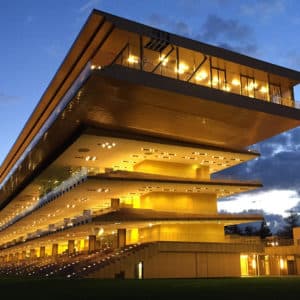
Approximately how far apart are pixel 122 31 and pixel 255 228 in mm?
130960

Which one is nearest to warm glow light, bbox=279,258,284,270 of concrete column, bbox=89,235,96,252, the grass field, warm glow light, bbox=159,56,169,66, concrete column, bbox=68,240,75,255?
concrete column, bbox=89,235,96,252

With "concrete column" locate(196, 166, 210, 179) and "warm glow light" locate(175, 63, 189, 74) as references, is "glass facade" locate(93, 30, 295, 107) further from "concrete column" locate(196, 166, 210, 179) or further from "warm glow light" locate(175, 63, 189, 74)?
"concrete column" locate(196, 166, 210, 179)

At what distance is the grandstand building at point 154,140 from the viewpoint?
33.1m

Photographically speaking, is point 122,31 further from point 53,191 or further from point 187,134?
point 53,191

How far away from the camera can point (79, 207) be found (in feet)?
174

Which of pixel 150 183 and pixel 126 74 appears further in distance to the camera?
pixel 150 183

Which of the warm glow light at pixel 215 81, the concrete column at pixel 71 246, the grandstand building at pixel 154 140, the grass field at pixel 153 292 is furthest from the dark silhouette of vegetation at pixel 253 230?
the grass field at pixel 153 292

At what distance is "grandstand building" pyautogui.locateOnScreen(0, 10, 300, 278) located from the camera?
108 ft

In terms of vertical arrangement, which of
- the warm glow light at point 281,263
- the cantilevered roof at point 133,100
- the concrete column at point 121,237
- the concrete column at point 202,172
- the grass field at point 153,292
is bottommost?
the grass field at point 153,292

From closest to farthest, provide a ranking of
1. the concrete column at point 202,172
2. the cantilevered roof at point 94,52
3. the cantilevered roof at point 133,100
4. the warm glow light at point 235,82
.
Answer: the cantilevered roof at point 94,52 < the cantilevered roof at point 133,100 < the warm glow light at point 235,82 < the concrete column at point 202,172

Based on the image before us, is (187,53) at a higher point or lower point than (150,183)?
higher

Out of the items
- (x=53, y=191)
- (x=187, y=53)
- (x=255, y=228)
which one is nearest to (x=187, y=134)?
(x=187, y=53)

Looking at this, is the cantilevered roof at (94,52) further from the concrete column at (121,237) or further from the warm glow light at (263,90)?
the concrete column at (121,237)

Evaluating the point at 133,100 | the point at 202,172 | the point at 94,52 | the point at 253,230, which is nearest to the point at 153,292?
the point at 133,100
